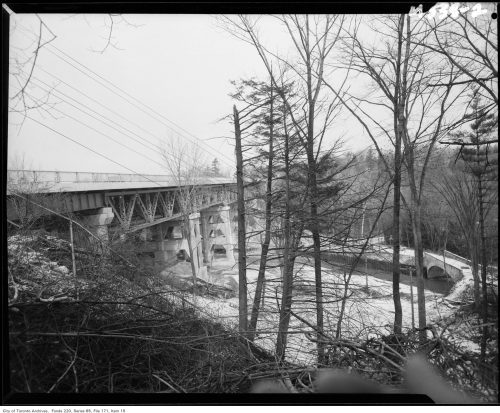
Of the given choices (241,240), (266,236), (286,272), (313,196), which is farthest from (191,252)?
(313,196)

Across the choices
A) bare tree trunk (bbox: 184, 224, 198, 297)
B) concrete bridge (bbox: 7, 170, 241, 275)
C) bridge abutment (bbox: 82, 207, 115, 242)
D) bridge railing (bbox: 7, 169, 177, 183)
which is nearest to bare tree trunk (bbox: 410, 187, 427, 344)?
concrete bridge (bbox: 7, 170, 241, 275)

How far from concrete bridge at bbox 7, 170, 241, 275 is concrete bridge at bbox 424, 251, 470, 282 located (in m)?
→ 2.04

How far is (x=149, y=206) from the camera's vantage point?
141 inches

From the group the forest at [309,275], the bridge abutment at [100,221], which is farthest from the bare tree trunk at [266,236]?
the bridge abutment at [100,221]

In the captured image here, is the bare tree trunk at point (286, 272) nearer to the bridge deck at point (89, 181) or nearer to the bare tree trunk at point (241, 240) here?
the bare tree trunk at point (241, 240)

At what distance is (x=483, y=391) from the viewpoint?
1.59 metres

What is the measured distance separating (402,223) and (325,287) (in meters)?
0.98

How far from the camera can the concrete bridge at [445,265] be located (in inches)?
84.4

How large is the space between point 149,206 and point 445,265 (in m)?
3.47

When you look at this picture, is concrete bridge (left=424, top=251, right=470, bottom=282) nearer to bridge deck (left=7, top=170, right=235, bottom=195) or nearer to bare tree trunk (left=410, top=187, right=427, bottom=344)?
bare tree trunk (left=410, top=187, right=427, bottom=344)

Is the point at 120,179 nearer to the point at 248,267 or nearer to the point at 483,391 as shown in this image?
the point at 248,267

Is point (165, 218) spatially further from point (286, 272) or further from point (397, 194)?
point (397, 194)

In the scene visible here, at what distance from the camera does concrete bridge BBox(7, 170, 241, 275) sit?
279 centimetres

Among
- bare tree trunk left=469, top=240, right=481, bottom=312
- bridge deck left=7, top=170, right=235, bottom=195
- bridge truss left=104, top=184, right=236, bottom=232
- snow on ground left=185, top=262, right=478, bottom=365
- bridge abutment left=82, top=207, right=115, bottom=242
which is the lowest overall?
snow on ground left=185, top=262, right=478, bottom=365
